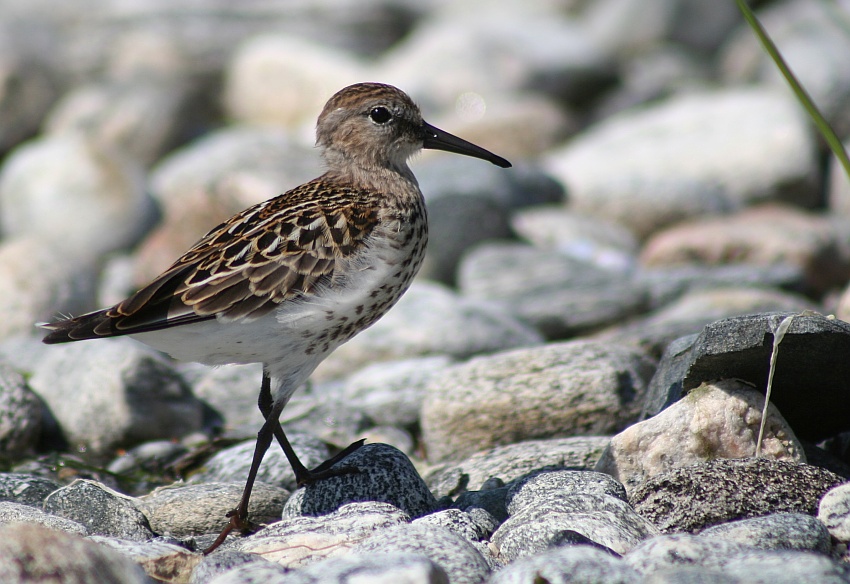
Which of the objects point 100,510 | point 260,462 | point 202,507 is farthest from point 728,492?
point 100,510

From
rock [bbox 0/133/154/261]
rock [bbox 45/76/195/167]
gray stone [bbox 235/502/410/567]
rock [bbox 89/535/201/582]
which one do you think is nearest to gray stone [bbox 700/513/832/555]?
gray stone [bbox 235/502/410/567]

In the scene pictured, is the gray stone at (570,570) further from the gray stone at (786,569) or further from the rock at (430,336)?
the rock at (430,336)

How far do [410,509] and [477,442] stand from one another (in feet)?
4.63

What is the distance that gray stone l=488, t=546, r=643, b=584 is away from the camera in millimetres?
3830

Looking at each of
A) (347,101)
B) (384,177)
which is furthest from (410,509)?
(347,101)

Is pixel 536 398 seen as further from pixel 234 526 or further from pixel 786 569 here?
pixel 786 569

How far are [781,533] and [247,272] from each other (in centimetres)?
280

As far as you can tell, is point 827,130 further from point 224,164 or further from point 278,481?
point 224,164

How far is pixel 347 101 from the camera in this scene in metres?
6.20

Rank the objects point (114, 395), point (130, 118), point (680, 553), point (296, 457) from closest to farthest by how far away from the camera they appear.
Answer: point (680, 553)
point (296, 457)
point (114, 395)
point (130, 118)

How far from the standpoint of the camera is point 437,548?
14.3 feet

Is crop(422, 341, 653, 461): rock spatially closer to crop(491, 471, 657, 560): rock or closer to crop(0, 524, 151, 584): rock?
crop(491, 471, 657, 560): rock

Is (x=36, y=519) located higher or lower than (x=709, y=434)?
higher

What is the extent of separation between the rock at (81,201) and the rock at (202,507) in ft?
21.3
